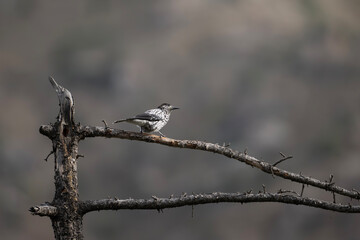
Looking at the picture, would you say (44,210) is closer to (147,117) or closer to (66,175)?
(66,175)

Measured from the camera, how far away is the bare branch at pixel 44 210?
465 cm

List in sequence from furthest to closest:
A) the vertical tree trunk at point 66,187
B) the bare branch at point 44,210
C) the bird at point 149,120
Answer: the bird at point 149,120
the vertical tree trunk at point 66,187
the bare branch at point 44,210

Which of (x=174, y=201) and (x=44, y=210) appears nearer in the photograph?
(x=44, y=210)

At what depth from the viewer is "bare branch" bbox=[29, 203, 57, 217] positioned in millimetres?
4645

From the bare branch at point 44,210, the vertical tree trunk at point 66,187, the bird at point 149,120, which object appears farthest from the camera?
the bird at point 149,120

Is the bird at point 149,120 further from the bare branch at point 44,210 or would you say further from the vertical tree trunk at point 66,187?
the bare branch at point 44,210

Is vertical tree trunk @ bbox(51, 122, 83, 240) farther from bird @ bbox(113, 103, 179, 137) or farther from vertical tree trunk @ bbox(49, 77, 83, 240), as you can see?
bird @ bbox(113, 103, 179, 137)

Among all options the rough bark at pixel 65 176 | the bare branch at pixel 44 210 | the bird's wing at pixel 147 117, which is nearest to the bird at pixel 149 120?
the bird's wing at pixel 147 117

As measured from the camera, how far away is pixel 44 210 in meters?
4.76

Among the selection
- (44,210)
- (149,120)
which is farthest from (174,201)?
(149,120)

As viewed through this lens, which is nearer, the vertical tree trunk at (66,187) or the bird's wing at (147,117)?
the vertical tree trunk at (66,187)

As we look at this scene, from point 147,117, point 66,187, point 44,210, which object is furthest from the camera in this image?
point 147,117

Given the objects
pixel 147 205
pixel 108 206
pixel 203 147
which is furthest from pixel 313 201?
pixel 108 206

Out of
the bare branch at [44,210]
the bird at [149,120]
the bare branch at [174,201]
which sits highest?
the bird at [149,120]
